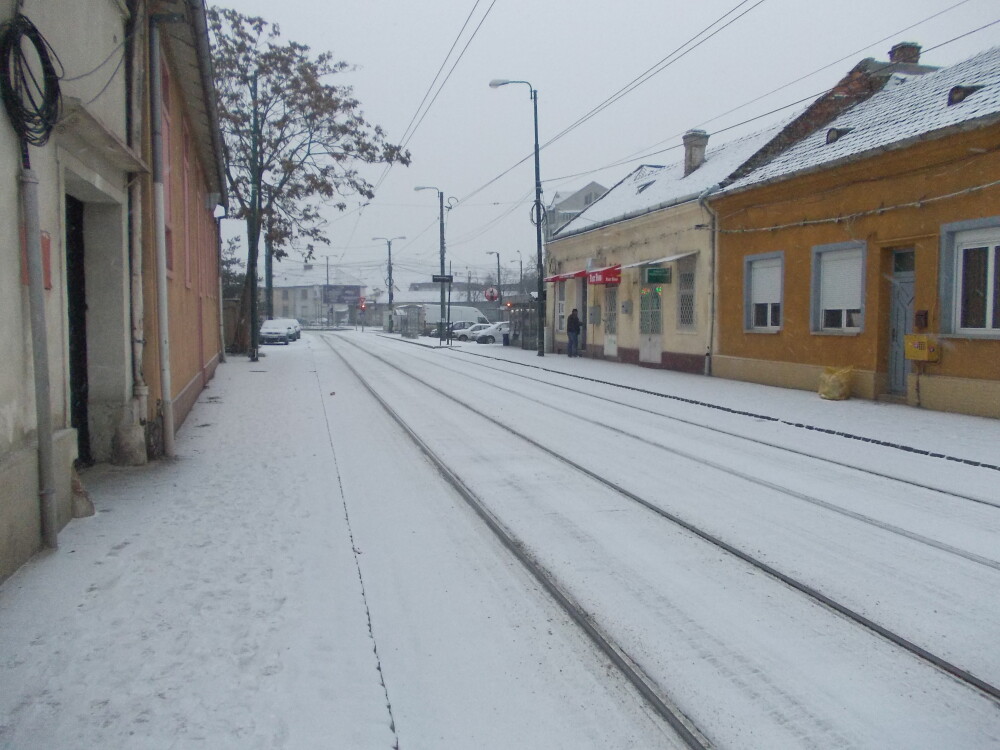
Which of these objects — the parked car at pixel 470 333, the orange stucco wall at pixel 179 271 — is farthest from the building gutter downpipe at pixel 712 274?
the parked car at pixel 470 333

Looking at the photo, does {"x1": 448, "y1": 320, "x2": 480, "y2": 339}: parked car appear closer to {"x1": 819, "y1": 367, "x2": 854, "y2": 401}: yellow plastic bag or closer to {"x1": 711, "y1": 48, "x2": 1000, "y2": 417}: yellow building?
{"x1": 711, "y1": 48, "x2": 1000, "y2": 417}: yellow building

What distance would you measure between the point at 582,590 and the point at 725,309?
51.9 ft

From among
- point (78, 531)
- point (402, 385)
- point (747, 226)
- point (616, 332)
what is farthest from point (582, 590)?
point (616, 332)

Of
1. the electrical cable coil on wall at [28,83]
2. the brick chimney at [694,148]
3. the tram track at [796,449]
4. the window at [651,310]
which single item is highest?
the brick chimney at [694,148]

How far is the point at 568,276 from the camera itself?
98.9 ft

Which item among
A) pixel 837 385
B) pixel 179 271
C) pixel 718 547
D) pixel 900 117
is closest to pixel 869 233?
pixel 900 117

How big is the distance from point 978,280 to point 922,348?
1286 millimetres

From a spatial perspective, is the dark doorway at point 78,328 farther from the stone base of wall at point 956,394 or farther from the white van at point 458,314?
the white van at point 458,314

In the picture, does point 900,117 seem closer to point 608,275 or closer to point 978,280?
point 978,280

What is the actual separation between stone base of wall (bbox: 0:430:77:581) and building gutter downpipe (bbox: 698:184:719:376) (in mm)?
16664

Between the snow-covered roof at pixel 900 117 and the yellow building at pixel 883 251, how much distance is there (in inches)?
1.8

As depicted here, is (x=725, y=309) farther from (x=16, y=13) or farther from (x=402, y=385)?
(x=16, y=13)

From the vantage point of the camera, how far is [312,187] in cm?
3194

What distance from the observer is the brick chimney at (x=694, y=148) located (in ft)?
81.8
